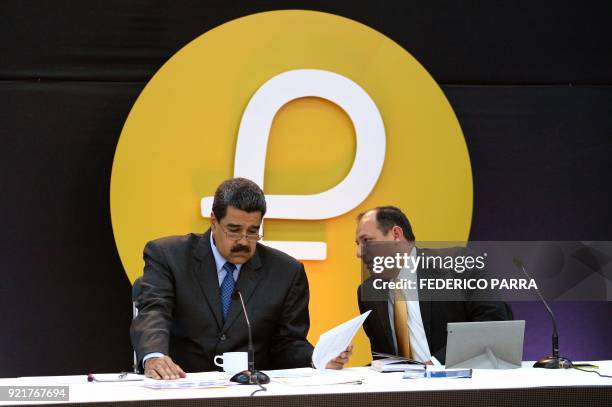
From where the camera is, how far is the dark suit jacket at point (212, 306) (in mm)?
3357

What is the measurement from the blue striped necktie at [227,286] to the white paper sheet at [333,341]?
590mm

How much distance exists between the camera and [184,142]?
4.77 meters

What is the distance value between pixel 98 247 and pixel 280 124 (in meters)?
1.27

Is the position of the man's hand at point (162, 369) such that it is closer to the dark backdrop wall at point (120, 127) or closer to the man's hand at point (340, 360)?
the man's hand at point (340, 360)

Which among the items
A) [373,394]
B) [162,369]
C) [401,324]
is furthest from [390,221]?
[373,394]

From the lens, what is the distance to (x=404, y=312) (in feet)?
11.1

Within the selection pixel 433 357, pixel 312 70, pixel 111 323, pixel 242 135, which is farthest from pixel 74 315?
pixel 433 357

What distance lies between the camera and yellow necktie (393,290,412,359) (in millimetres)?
3293

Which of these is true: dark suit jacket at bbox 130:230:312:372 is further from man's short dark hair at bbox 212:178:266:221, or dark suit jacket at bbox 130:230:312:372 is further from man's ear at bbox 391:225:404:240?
man's ear at bbox 391:225:404:240

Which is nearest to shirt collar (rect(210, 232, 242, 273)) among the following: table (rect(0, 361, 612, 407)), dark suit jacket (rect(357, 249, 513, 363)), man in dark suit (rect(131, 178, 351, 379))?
man in dark suit (rect(131, 178, 351, 379))

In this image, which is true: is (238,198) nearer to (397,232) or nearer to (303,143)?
(397,232)

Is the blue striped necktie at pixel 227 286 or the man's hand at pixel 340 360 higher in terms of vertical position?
the blue striped necktie at pixel 227 286

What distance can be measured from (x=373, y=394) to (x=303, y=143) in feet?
8.56

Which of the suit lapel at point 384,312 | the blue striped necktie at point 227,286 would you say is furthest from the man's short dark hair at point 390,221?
the blue striped necktie at point 227,286
